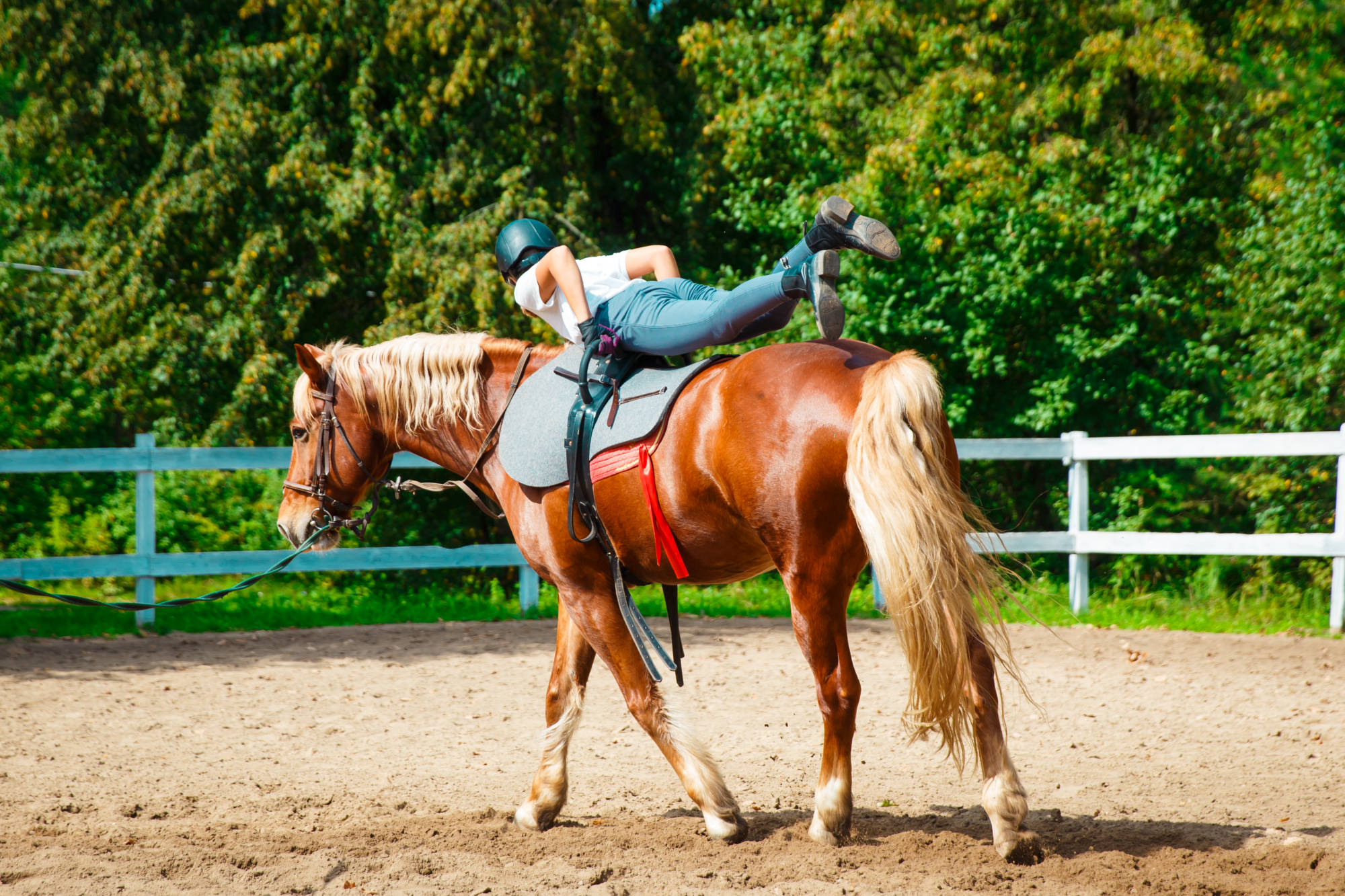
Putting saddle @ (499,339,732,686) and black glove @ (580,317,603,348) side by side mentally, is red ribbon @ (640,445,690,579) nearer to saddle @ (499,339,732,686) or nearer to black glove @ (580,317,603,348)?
saddle @ (499,339,732,686)

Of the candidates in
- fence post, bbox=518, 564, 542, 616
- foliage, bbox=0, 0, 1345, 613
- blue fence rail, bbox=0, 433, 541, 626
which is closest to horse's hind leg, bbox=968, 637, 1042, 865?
blue fence rail, bbox=0, 433, 541, 626

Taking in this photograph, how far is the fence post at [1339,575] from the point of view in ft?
26.1

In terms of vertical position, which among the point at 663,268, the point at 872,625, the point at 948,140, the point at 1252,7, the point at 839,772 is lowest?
the point at 872,625

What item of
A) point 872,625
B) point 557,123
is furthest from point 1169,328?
point 557,123

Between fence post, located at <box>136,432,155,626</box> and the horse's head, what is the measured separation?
176 inches

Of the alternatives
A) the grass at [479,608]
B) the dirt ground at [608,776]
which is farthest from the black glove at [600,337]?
the grass at [479,608]

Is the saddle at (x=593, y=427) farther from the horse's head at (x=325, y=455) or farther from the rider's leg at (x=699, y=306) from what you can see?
the horse's head at (x=325, y=455)

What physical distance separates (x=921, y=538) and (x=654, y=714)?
1.24m

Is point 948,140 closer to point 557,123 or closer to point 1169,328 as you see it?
point 1169,328

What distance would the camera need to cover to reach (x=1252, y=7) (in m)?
11.1

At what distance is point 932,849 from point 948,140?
9401mm

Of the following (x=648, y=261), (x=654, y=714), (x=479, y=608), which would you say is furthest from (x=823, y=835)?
(x=479, y=608)

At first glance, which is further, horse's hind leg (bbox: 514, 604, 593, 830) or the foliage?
the foliage

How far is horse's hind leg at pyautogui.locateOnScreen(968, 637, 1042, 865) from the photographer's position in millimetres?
3316
